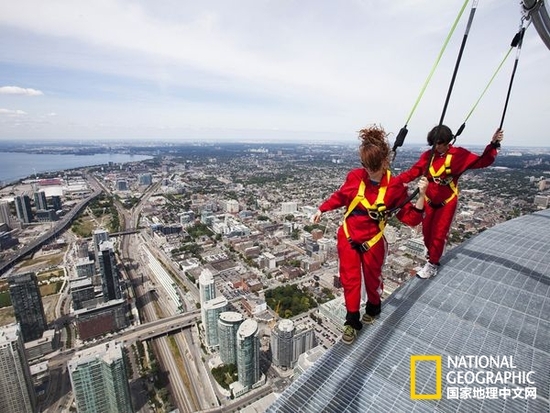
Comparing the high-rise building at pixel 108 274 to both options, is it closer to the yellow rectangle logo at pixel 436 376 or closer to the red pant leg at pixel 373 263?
the yellow rectangle logo at pixel 436 376

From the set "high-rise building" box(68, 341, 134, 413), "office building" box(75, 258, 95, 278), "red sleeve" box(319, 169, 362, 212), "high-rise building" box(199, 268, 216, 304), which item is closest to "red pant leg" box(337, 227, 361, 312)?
"red sleeve" box(319, 169, 362, 212)

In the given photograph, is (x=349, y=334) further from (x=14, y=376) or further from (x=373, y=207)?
(x=14, y=376)

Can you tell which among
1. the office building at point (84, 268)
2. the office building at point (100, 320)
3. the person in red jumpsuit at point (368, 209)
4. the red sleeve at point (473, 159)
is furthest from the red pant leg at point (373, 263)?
the office building at point (84, 268)

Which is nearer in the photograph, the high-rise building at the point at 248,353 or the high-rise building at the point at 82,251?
the high-rise building at the point at 248,353

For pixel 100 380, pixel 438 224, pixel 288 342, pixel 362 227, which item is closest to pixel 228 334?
pixel 288 342

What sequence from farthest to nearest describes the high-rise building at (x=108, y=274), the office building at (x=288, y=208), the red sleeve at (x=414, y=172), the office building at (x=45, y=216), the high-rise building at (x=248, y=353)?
the office building at (x=288, y=208), the office building at (x=45, y=216), the high-rise building at (x=108, y=274), the high-rise building at (x=248, y=353), the red sleeve at (x=414, y=172)

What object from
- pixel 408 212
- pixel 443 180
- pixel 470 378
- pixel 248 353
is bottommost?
pixel 248 353

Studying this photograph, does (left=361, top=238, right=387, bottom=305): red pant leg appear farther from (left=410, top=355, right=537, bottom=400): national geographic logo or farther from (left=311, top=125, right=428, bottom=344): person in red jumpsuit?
(left=410, top=355, right=537, bottom=400): national geographic logo
